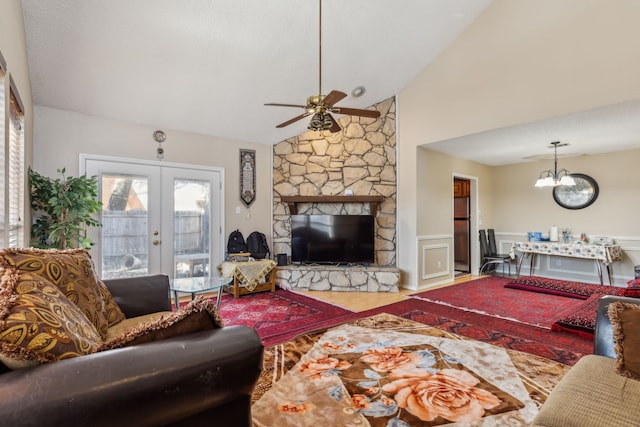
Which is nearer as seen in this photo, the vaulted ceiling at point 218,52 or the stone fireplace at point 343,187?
the vaulted ceiling at point 218,52

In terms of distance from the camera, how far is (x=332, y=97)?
2779mm

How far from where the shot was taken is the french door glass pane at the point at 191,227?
190 inches

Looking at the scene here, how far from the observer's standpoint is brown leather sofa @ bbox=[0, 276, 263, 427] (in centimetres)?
78

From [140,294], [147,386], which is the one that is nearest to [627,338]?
[147,386]

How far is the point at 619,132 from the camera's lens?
165 inches

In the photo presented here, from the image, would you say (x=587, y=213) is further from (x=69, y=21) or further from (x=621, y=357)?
(x=69, y=21)

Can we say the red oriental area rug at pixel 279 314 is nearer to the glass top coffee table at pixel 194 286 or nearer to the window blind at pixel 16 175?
the glass top coffee table at pixel 194 286

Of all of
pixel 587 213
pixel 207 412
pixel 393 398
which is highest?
pixel 587 213

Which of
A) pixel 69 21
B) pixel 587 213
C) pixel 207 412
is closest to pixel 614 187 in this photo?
pixel 587 213

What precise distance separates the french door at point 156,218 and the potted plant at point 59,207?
0.71 m

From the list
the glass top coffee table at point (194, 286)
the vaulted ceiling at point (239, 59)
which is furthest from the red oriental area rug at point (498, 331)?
the vaulted ceiling at point (239, 59)

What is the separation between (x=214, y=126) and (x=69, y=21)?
7.22 ft

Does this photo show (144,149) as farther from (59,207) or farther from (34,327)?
(34,327)

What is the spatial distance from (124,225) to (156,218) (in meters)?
0.40
